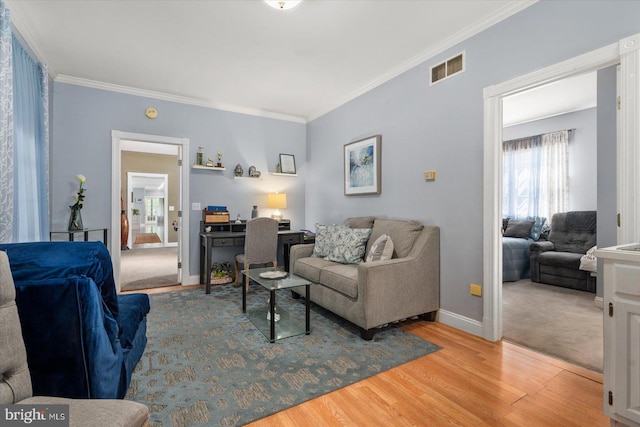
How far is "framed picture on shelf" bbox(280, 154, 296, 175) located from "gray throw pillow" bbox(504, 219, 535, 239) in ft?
12.4

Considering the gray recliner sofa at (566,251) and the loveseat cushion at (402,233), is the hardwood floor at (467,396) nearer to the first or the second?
the loveseat cushion at (402,233)

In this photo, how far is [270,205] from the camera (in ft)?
15.7

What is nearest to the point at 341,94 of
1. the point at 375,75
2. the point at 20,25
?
the point at 375,75

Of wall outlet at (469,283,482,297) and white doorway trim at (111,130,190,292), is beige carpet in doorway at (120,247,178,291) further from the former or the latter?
wall outlet at (469,283,482,297)

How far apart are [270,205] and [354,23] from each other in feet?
9.42

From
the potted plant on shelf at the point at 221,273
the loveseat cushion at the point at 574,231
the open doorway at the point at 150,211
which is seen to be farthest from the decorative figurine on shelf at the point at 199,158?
the loveseat cushion at the point at 574,231

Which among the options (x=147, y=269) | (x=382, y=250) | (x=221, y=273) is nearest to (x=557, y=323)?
(x=382, y=250)

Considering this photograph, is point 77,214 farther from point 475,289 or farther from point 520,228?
point 520,228

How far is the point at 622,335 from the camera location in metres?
1.37

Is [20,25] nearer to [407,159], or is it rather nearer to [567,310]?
[407,159]

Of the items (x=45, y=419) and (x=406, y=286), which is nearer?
(x=45, y=419)

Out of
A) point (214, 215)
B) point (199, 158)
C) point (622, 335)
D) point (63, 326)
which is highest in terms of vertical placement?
point (199, 158)

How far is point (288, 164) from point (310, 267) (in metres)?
2.37

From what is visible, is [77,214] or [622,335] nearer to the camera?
[622,335]
